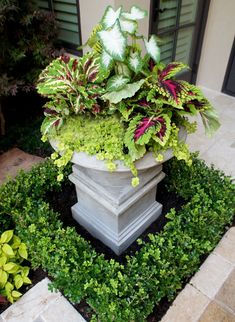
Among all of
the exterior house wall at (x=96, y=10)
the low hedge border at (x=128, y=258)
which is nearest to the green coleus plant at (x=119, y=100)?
the low hedge border at (x=128, y=258)

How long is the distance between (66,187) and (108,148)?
892 millimetres

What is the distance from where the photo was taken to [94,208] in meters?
1.71

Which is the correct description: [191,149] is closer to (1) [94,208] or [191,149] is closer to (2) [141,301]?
(1) [94,208]

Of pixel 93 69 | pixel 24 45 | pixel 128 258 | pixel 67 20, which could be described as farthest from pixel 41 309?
pixel 67 20

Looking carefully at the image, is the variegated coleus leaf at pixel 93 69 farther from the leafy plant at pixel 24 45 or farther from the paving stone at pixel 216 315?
the paving stone at pixel 216 315

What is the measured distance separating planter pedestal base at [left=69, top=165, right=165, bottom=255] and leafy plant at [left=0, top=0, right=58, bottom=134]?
121cm

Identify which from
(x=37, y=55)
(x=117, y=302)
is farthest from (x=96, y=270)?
(x=37, y=55)

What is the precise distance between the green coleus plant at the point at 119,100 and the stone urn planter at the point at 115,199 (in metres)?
0.06

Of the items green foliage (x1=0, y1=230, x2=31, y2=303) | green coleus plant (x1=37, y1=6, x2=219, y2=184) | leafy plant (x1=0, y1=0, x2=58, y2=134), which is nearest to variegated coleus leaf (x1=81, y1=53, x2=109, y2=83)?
green coleus plant (x1=37, y1=6, x2=219, y2=184)

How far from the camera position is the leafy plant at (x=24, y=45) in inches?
91.6

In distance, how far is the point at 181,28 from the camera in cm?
302

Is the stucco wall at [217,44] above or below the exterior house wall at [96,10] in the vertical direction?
below

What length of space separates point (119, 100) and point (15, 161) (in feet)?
5.39

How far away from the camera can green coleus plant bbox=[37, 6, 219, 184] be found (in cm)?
122
